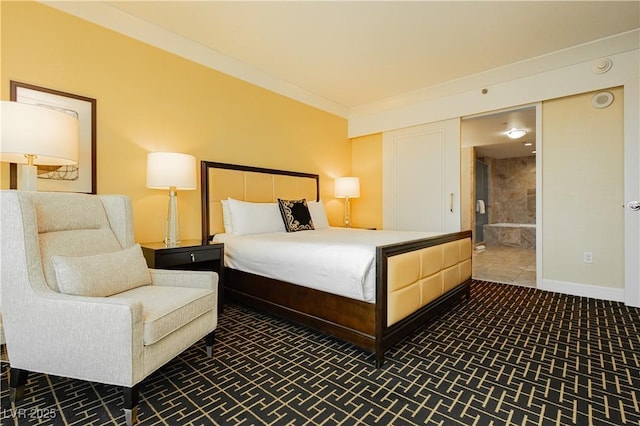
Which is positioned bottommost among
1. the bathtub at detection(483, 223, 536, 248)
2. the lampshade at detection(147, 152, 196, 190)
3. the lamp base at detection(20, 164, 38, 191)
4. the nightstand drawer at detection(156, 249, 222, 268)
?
the bathtub at detection(483, 223, 536, 248)

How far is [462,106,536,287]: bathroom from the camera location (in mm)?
5117

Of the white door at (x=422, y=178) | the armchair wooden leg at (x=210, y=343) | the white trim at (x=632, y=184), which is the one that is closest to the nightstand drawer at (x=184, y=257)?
the armchair wooden leg at (x=210, y=343)

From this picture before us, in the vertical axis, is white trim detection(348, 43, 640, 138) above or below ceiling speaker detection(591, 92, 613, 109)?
above

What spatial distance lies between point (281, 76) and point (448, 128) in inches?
94.3

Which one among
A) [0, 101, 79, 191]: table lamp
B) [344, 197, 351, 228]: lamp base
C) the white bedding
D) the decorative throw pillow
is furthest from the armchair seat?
[344, 197, 351, 228]: lamp base

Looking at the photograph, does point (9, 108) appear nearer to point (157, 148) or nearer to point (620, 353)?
point (157, 148)

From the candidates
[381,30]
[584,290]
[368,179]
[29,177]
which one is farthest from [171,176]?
[584,290]

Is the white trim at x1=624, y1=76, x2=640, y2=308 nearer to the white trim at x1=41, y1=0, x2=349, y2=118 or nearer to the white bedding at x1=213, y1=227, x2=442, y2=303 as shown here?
the white bedding at x1=213, y1=227, x2=442, y2=303

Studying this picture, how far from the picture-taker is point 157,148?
9.93 ft

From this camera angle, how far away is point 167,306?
1631mm

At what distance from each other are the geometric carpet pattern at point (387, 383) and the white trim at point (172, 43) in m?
2.68

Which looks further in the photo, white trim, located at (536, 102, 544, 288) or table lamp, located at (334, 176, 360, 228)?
table lamp, located at (334, 176, 360, 228)

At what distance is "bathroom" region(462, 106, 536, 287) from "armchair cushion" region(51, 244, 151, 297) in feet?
13.9

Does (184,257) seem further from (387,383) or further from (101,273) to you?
(387,383)
